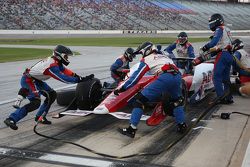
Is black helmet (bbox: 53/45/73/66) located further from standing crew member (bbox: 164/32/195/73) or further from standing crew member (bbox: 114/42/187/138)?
standing crew member (bbox: 164/32/195/73)

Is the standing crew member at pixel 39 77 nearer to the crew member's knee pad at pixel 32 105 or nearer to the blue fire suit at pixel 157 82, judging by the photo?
the crew member's knee pad at pixel 32 105

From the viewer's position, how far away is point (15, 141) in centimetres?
547

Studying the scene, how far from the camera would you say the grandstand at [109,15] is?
4903 centimetres

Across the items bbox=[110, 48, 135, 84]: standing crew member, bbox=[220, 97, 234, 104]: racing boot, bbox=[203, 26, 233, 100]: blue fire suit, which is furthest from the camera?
bbox=[110, 48, 135, 84]: standing crew member

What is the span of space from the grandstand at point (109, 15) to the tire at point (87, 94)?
30907 mm

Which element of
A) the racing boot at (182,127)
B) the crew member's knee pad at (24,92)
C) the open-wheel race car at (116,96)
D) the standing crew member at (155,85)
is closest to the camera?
the standing crew member at (155,85)

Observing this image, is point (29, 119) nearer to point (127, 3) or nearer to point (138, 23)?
point (138, 23)

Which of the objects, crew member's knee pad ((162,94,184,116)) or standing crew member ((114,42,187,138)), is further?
crew member's knee pad ((162,94,184,116))

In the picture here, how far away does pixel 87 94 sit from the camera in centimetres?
687

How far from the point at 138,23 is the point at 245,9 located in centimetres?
4599

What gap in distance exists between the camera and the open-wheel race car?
6.21 metres

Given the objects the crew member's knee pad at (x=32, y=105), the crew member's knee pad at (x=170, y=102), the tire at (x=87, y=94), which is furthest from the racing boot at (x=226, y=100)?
the crew member's knee pad at (x=32, y=105)

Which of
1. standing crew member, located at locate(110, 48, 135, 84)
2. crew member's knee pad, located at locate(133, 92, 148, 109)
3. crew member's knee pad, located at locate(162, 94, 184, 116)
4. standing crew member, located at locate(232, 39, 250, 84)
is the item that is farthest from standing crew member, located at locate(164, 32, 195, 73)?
crew member's knee pad, located at locate(133, 92, 148, 109)

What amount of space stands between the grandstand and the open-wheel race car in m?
28.8
